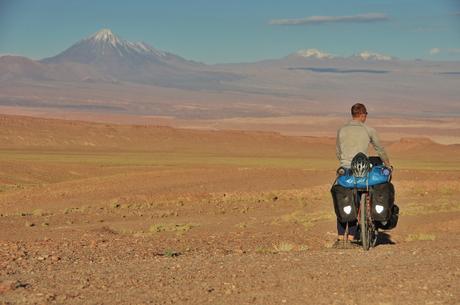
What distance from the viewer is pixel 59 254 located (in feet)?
34.1

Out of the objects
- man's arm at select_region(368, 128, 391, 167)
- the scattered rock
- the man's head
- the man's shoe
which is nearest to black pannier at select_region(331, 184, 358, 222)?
the man's shoe

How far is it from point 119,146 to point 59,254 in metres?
67.3

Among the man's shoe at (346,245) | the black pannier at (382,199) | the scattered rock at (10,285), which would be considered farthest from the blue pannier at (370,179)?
the scattered rock at (10,285)

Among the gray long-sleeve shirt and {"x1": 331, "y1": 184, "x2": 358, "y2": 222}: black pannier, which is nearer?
{"x1": 331, "y1": 184, "x2": 358, "y2": 222}: black pannier

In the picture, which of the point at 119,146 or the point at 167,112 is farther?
the point at 167,112

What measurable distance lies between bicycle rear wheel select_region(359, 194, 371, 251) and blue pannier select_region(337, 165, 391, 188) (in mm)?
173

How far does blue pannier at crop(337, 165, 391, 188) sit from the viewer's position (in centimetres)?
1059

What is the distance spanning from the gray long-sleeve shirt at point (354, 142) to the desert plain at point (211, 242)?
3.78ft

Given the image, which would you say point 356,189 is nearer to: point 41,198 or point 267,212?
point 267,212

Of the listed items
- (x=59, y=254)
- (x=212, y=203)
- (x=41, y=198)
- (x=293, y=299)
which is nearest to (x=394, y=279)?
(x=293, y=299)

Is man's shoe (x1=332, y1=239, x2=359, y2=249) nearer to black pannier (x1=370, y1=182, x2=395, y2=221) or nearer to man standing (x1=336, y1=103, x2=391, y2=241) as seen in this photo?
man standing (x1=336, y1=103, x2=391, y2=241)

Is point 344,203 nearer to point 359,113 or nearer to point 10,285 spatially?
point 359,113

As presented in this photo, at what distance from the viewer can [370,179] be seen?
10586 mm

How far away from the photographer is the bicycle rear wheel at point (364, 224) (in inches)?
A: 416
